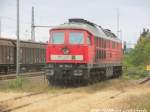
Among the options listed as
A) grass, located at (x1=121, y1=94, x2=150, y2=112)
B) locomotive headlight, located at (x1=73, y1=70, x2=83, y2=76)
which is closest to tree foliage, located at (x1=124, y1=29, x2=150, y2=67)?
locomotive headlight, located at (x1=73, y1=70, x2=83, y2=76)

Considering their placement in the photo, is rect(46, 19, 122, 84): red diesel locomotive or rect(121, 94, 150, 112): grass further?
rect(46, 19, 122, 84): red diesel locomotive

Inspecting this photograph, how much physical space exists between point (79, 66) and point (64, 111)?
10.0 metres

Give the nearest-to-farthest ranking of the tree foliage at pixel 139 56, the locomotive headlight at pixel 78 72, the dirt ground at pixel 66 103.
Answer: the dirt ground at pixel 66 103
the locomotive headlight at pixel 78 72
the tree foliage at pixel 139 56

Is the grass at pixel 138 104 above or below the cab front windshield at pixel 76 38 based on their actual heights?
below

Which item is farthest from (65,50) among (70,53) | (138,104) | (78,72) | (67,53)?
(138,104)

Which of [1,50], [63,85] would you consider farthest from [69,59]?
[1,50]

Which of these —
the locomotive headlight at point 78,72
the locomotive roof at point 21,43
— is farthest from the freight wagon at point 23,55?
the locomotive headlight at point 78,72

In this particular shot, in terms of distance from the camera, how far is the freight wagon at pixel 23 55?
3888 centimetres

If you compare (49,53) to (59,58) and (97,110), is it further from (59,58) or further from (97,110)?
(97,110)

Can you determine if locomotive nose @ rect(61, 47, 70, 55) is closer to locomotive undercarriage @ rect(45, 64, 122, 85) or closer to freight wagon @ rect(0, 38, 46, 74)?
locomotive undercarriage @ rect(45, 64, 122, 85)

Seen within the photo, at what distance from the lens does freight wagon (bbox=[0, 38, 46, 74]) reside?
128 ft

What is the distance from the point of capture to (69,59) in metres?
25.4

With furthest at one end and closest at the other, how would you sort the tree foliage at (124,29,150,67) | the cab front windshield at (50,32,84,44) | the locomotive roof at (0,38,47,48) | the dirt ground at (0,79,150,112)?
the tree foliage at (124,29,150,67) < the locomotive roof at (0,38,47,48) < the cab front windshield at (50,32,84,44) < the dirt ground at (0,79,150,112)

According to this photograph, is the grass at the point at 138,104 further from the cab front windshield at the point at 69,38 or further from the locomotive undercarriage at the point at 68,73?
the cab front windshield at the point at 69,38
